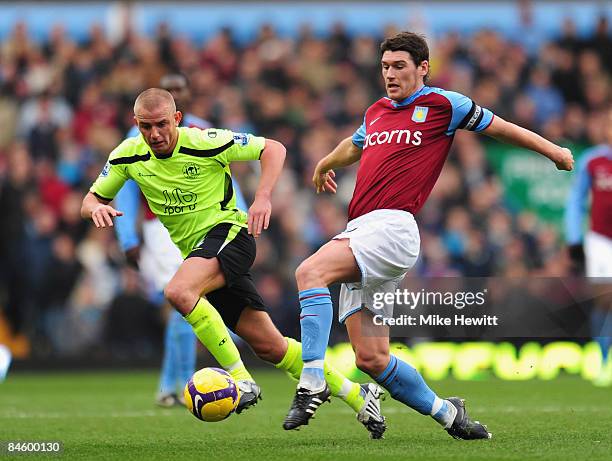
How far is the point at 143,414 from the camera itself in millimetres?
9367

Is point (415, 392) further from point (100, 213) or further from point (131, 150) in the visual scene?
point (131, 150)

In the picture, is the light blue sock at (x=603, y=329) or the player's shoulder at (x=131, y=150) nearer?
the player's shoulder at (x=131, y=150)

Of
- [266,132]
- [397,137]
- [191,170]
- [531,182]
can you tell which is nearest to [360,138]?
[397,137]

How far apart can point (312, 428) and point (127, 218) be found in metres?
2.84

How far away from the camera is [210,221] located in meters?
7.78

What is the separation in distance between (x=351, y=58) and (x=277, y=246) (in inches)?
163

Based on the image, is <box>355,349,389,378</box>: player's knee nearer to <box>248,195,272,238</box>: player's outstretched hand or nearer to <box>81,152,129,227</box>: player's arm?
<box>248,195,272,238</box>: player's outstretched hand

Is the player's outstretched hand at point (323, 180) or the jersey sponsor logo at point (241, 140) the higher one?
the jersey sponsor logo at point (241, 140)

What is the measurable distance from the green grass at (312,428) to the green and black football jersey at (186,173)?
1.34 meters

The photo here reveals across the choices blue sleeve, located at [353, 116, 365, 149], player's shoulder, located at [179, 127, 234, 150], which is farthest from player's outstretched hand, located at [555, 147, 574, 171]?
player's shoulder, located at [179, 127, 234, 150]

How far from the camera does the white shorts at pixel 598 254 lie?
1216cm

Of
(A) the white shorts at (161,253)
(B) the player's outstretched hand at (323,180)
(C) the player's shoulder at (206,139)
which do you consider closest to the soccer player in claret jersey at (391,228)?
(B) the player's outstretched hand at (323,180)

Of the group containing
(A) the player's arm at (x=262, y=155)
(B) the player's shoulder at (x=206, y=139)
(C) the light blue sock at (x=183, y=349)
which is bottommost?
(C) the light blue sock at (x=183, y=349)

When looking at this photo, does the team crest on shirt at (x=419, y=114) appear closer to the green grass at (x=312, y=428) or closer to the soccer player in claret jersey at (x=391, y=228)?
the soccer player in claret jersey at (x=391, y=228)
